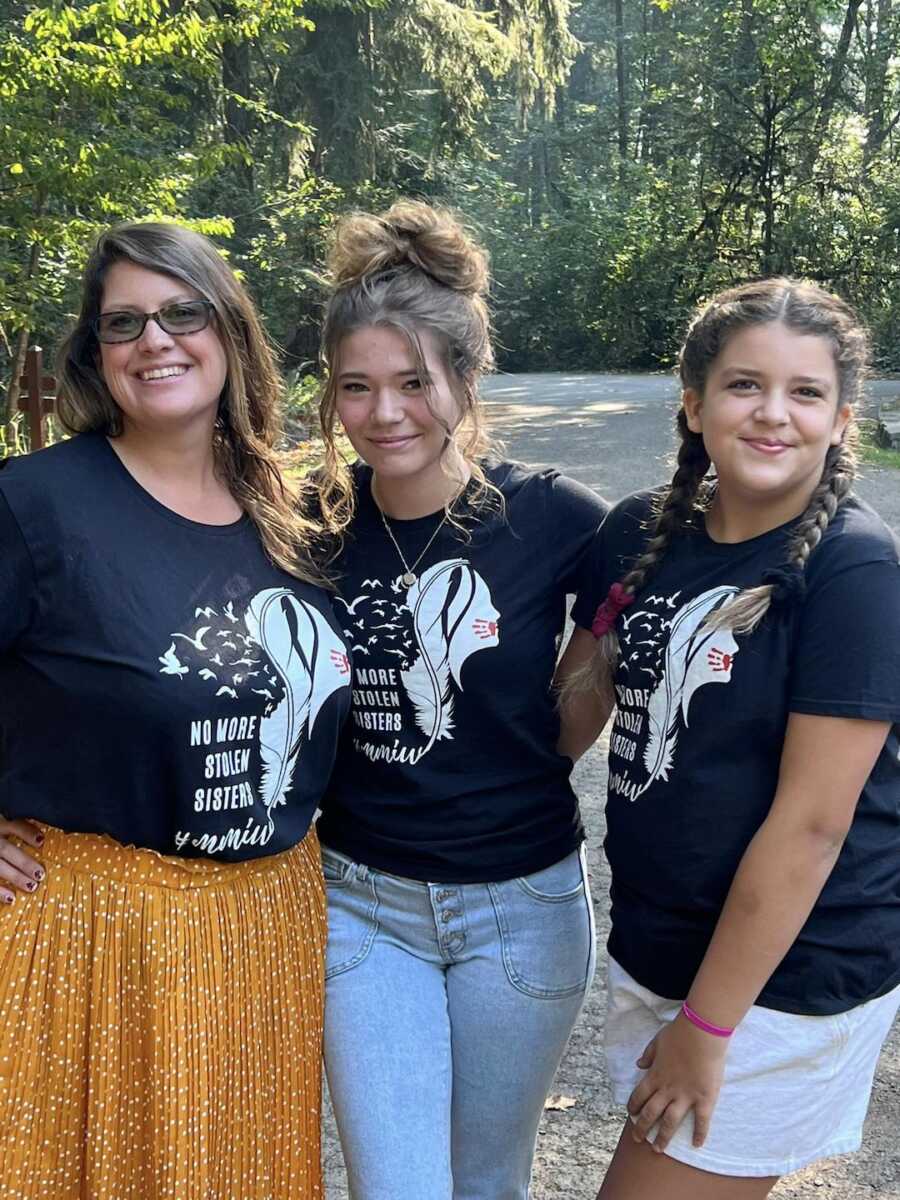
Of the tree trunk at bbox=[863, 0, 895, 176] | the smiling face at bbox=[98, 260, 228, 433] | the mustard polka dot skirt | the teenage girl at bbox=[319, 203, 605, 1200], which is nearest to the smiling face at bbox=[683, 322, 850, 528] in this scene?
the teenage girl at bbox=[319, 203, 605, 1200]

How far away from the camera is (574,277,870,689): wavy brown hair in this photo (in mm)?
1845

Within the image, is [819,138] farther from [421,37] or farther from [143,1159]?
[143,1159]

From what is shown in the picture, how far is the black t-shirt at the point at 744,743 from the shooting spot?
1.78 metres

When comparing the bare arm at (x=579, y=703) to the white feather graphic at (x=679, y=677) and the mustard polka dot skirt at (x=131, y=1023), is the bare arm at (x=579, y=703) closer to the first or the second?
the white feather graphic at (x=679, y=677)

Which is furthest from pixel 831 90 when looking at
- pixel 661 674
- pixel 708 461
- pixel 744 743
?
pixel 744 743

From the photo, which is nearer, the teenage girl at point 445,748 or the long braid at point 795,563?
the long braid at point 795,563

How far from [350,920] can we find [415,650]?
51cm

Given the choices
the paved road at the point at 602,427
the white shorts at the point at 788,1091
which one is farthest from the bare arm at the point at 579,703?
the paved road at the point at 602,427

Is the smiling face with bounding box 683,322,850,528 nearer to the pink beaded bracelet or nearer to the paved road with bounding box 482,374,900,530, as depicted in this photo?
the pink beaded bracelet

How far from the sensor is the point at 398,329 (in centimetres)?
226

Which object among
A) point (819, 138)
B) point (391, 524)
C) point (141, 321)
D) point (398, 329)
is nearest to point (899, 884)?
point (391, 524)

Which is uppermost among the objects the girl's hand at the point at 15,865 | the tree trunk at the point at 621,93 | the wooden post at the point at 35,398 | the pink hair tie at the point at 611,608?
the tree trunk at the point at 621,93

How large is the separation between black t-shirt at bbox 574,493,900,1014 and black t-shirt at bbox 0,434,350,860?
1.98 ft

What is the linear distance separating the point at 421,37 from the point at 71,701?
15.4 metres
